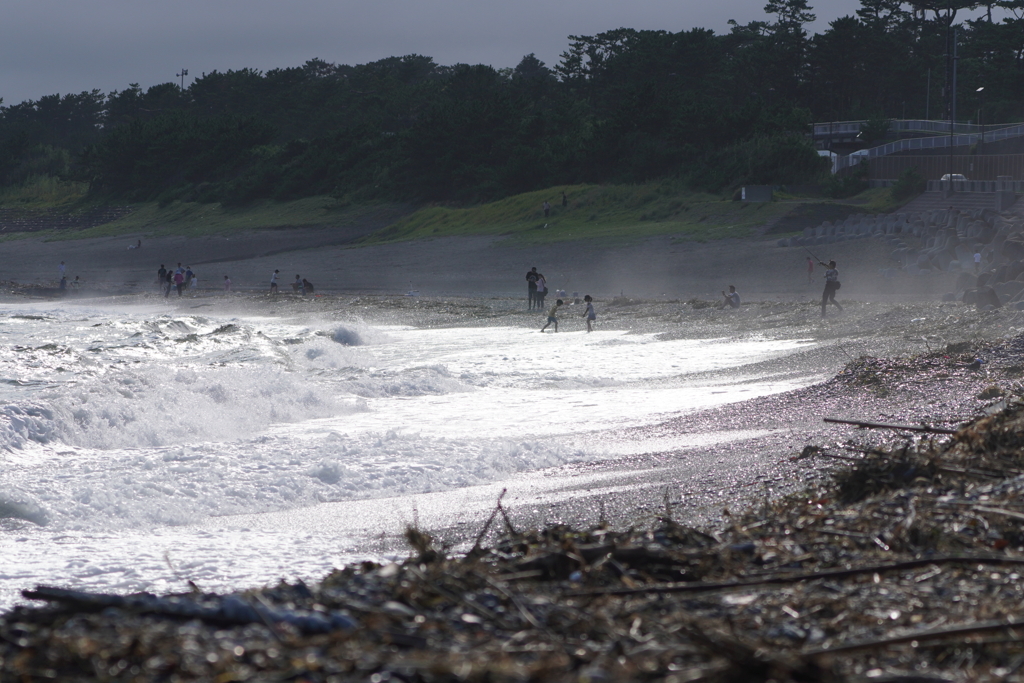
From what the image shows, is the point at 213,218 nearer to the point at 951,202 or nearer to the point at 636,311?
the point at 636,311

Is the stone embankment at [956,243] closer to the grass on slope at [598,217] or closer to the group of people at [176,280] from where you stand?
the grass on slope at [598,217]

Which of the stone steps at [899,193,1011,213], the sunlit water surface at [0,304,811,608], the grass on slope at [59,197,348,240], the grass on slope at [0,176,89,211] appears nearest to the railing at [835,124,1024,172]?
the stone steps at [899,193,1011,213]

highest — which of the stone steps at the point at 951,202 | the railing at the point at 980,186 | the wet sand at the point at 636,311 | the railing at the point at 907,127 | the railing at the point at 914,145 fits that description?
the railing at the point at 907,127

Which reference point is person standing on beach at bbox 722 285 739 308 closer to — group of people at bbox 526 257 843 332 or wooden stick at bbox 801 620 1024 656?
group of people at bbox 526 257 843 332

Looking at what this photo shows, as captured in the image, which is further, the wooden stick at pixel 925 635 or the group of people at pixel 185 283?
the group of people at pixel 185 283

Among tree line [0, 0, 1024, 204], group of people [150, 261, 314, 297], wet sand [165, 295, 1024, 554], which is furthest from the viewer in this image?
tree line [0, 0, 1024, 204]

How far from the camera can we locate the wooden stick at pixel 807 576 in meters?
4.16

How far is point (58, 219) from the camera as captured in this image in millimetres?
75062

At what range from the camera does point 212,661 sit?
343 cm

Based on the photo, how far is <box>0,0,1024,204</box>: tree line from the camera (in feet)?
192

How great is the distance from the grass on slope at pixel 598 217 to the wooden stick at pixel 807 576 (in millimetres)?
37238

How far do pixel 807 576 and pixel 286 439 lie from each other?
28.7ft

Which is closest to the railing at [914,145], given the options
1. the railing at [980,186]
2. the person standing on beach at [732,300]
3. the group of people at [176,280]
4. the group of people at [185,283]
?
the railing at [980,186]

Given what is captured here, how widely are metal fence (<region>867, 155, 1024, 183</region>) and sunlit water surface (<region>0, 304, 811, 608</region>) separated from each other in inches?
1194
